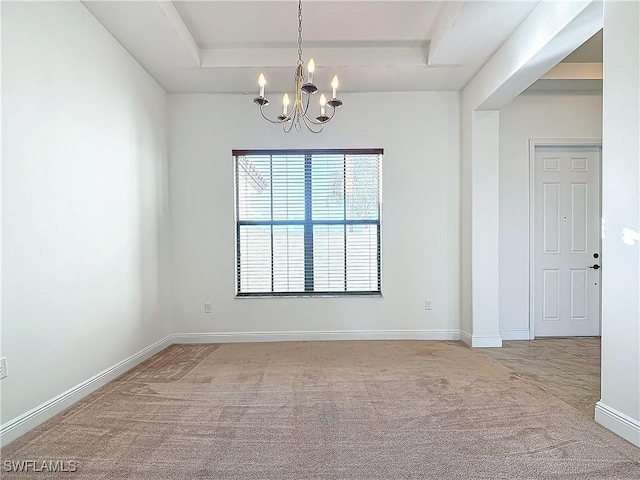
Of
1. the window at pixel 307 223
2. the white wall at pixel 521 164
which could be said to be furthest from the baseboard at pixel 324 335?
the white wall at pixel 521 164

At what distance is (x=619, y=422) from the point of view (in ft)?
7.55

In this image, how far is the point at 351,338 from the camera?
15.9 ft

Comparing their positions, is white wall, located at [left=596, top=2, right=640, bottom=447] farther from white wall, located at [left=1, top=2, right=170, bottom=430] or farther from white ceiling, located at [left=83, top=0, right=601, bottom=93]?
white wall, located at [left=1, top=2, right=170, bottom=430]

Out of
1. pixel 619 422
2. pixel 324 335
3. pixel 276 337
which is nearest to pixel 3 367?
pixel 276 337

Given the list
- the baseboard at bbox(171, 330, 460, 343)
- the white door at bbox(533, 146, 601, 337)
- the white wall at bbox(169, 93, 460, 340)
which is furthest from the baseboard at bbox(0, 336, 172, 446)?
the white door at bbox(533, 146, 601, 337)

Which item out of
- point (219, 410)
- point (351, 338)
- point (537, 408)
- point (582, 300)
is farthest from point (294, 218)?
point (582, 300)

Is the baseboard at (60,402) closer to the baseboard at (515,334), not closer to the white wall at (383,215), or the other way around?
the white wall at (383,215)

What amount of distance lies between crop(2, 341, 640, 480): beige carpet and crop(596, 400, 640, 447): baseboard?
6 centimetres

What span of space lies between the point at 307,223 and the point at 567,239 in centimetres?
301

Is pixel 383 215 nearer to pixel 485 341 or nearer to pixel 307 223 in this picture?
pixel 307 223

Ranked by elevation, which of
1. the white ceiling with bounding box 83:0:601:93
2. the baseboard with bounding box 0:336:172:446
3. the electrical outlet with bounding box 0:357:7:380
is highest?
the white ceiling with bounding box 83:0:601:93

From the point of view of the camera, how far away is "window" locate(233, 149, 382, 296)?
489 centimetres

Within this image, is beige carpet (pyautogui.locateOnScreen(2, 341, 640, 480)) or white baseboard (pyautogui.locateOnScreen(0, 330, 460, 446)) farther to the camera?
white baseboard (pyautogui.locateOnScreen(0, 330, 460, 446))

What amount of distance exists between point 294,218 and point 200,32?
2.10 m
